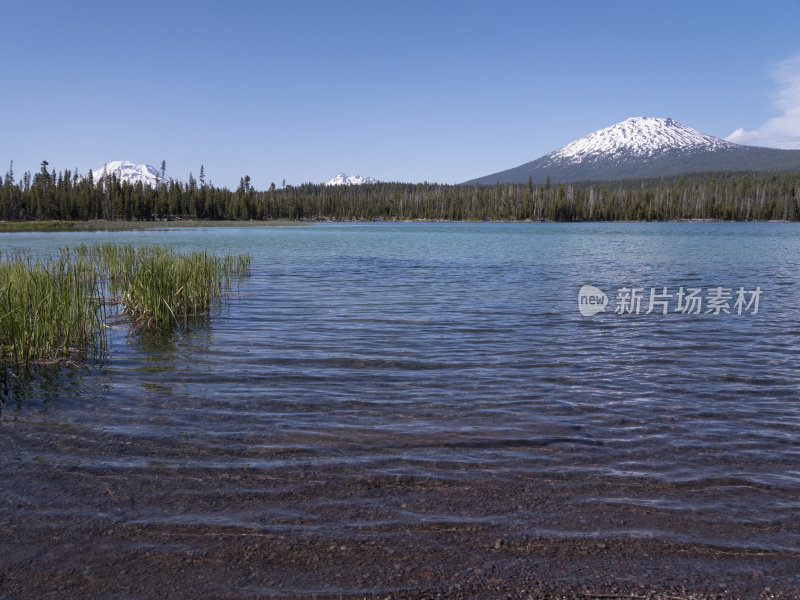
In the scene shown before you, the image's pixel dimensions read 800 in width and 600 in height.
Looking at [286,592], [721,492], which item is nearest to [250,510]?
[286,592]

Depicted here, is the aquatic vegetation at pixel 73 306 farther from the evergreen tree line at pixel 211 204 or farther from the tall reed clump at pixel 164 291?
the evergreen tree line at pixel 211 204

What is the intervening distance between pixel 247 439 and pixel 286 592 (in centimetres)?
320

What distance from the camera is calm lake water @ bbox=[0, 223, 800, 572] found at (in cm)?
553

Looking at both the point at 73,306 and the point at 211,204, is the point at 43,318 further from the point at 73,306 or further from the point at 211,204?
the point at 211,204

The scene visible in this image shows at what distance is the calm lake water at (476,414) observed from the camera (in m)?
5.53

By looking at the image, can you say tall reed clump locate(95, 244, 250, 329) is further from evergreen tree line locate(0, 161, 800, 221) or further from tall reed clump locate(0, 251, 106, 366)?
evergreen tree line locate(0, 161, 800, 221)

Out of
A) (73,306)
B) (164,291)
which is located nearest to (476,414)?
(73,306)

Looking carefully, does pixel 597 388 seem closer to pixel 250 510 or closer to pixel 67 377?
pixel 250 510

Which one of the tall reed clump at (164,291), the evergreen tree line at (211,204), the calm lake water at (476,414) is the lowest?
the calm lake water at (476,414)

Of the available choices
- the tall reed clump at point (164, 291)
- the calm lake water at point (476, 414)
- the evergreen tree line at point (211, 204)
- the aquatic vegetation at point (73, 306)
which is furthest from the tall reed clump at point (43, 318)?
the evergreen tree line at point (211, 204)

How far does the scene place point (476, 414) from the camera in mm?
8328

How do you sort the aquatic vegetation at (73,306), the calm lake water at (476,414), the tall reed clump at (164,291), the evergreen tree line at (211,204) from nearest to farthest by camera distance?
the calm lake water at (476,414)
the aquatic vegetation at (73,306)
the tall reed clump at (164,291)
the evergreen tree line at (211,204)

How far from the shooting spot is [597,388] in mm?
9648

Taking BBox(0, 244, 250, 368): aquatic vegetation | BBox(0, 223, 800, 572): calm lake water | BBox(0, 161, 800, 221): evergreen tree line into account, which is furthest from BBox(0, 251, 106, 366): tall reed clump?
BBox(0, 161, 800, 221): evergreen tree line
